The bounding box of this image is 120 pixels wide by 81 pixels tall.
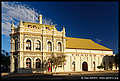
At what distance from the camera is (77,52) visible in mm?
49344

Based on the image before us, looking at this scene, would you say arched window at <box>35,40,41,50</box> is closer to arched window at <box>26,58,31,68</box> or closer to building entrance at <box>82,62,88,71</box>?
arched window at <box>26,58,31,68</box>

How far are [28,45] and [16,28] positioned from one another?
5.57 metres

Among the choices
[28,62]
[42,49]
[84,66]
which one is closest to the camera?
[28,62]

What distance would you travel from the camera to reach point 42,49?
42.8 meters

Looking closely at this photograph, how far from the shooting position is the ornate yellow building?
40469 millimetres

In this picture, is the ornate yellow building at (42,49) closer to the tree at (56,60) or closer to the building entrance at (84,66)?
the building entrance at (84,66)

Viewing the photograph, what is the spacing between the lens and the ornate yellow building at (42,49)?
40.5 metres

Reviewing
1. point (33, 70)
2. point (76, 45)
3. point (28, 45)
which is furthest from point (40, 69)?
point (76, 45)

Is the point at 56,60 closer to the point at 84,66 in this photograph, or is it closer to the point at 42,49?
the point at 42,49

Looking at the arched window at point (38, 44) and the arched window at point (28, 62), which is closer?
the arched window at point (28, 62)

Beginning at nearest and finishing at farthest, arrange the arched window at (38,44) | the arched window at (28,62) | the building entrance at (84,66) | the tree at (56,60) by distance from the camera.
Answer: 1. the tree at (56,60)
2. the arched window at (28,62)
3. the arched window at (38,44)
4. the building entrance at (84,66)

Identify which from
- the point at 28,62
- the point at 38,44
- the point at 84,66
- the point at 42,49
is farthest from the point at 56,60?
the point at 84,66

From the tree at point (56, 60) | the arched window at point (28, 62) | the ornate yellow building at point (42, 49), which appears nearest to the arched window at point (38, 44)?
the ornate yellow building at point (42, 49)

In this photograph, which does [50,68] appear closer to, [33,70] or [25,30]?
[33,70]
